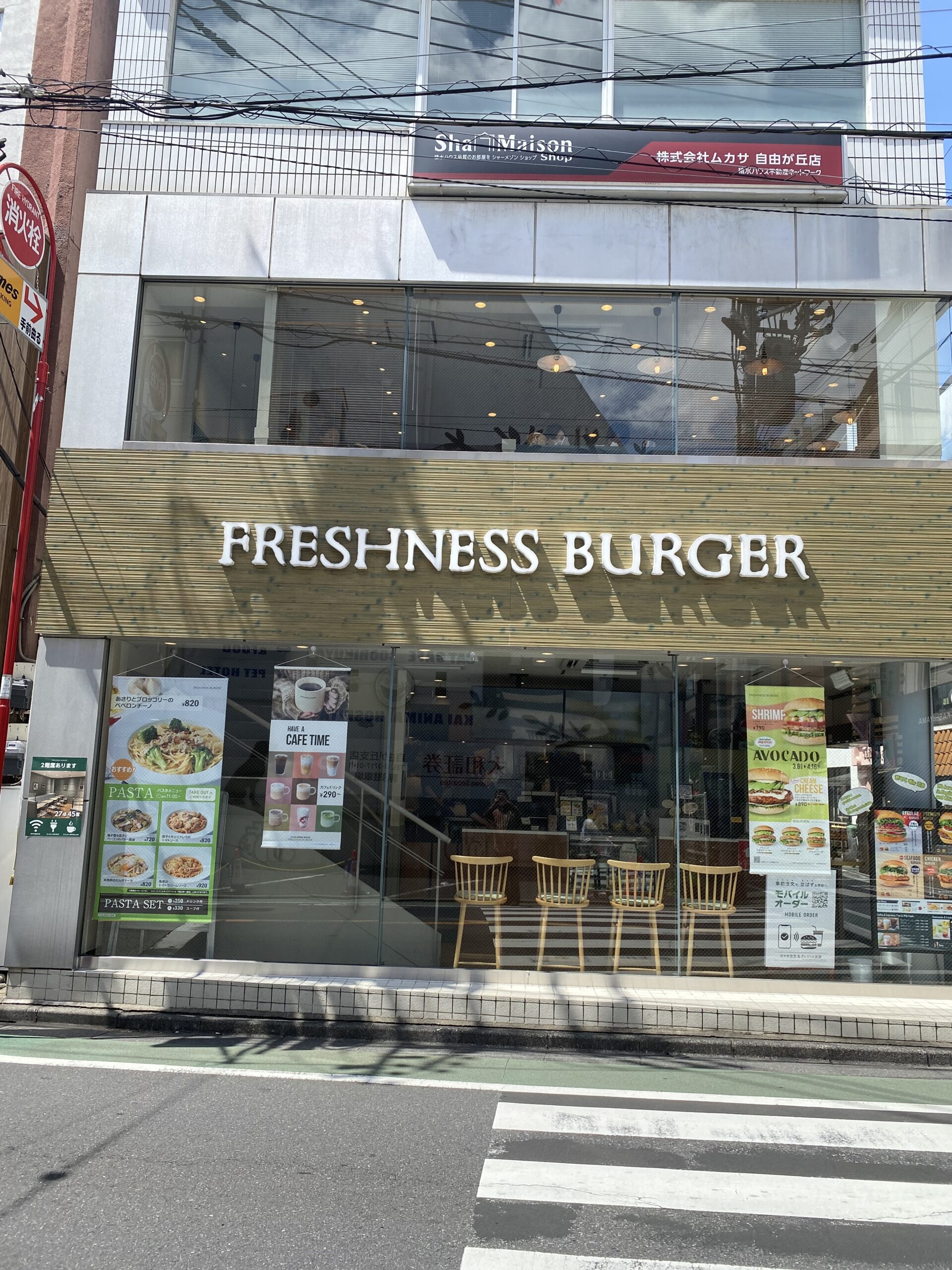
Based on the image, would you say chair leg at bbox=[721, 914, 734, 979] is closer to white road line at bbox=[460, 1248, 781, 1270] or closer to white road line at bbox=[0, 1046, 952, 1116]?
white road line at bbox=[0, 1046, 952, 1116]

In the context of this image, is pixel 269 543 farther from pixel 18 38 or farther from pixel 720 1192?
pixel 18 38

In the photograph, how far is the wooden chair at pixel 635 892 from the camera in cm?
948

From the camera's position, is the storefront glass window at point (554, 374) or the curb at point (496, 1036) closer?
the curb at point (496, 1036)

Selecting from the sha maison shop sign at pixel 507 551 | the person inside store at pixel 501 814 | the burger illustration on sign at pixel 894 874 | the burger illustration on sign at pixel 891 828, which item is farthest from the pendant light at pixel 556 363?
the burger illustration on sign at pixel 894 874

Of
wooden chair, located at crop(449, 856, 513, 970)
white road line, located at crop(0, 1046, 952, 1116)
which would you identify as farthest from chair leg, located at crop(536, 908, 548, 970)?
white road line, located at crop(0, 1046, 952, 1116)

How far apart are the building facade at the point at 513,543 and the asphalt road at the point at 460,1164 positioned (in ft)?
6.79

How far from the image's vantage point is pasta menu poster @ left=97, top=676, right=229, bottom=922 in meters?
9.57

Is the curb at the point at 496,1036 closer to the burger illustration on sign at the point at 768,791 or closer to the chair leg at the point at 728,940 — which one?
the chair leg at the point at 728,940

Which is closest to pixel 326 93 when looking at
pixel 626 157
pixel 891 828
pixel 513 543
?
pixel 626 157

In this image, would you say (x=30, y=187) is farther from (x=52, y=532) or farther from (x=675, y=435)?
(x=675, y=435)

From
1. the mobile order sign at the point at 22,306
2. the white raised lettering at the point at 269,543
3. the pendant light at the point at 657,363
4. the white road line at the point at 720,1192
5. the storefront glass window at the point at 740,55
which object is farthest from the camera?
the storefront glass window at the point at 740,55

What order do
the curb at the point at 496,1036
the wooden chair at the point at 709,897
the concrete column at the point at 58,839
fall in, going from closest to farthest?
the curb at the point at 496,1036 < the concrete column at the point at 58,839 < the wooden chair at the point at 709,897

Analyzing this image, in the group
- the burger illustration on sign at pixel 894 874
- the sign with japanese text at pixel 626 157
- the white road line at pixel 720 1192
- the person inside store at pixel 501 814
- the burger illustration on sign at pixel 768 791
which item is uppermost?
the sign with japanese text at pixel 626 157

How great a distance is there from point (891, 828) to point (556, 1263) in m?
6.51
